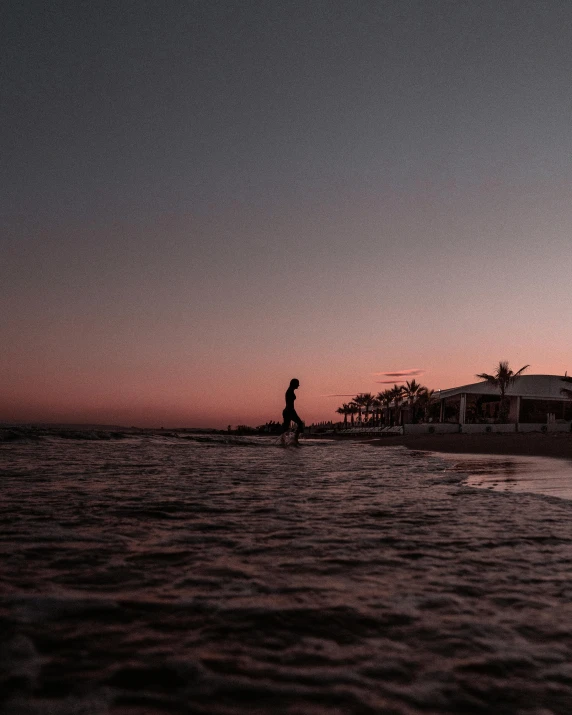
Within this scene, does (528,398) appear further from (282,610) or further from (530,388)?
(282,610)

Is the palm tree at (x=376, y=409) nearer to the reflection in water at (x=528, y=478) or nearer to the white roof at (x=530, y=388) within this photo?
the white roof at (x=530, y=388)

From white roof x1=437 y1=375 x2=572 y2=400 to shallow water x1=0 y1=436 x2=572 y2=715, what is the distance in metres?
46.9

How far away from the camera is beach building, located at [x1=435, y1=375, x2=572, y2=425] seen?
162 feet

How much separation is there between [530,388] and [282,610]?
52989mm

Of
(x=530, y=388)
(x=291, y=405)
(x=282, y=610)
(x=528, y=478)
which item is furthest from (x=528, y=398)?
(x=282, y=610)

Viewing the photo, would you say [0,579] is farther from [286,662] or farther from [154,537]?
[286,662]

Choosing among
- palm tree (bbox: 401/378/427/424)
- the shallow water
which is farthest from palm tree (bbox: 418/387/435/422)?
the shallow water

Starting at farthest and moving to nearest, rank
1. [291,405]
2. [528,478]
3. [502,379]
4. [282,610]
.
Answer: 1. [502,379]
2. [291,405]
3. [528,478]
4. [282,610]

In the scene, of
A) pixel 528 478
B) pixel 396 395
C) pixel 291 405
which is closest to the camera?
pixel 528 478

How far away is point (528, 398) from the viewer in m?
50.8

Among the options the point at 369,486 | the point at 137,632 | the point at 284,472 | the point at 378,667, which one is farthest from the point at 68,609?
the point at 284,472

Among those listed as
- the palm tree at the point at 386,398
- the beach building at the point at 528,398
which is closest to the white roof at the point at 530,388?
the beach building at the point at 528,398

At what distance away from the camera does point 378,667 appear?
1928 millimetres

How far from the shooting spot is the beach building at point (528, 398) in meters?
49.5
